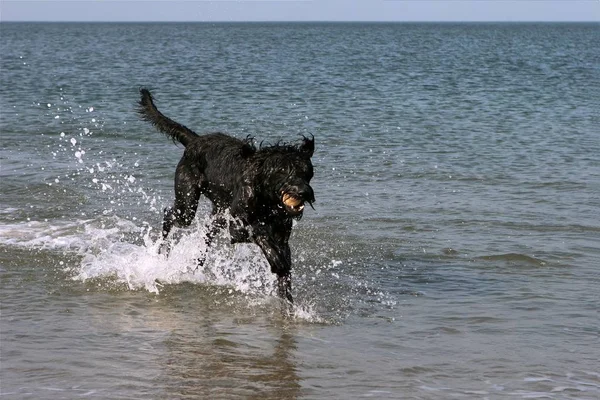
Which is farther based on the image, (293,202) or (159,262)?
(159,262)

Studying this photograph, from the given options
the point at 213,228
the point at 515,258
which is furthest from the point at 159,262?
the point at 515,258

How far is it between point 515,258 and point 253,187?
3.13 metres

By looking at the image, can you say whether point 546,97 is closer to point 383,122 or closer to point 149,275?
point 383,122

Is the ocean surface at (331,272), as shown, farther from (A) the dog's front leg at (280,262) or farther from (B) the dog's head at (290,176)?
(B) the dog's head at (290,176)

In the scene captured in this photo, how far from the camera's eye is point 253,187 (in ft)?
24.8

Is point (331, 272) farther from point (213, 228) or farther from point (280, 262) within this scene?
point (280, 262)

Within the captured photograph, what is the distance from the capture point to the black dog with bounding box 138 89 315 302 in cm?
723

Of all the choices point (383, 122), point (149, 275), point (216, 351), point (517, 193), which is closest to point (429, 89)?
point (383, 122)

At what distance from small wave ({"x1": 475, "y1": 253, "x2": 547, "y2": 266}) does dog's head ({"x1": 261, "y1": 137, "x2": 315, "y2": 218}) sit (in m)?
2.87

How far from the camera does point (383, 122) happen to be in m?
20.3

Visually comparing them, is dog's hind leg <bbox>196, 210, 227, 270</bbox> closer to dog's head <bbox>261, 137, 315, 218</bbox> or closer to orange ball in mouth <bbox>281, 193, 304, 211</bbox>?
dog's head <bbox>261, 137, 315, 218</bbox>

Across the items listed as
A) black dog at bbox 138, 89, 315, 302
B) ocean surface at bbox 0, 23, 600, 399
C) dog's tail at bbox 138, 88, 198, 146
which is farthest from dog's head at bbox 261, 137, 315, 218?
dog's tail at bbox 138, 88, 198, 146

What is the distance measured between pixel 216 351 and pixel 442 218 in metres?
5.18

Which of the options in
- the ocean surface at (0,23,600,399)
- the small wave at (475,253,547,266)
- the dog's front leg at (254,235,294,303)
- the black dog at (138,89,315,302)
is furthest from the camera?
the small wave at (475,253,547,266)
